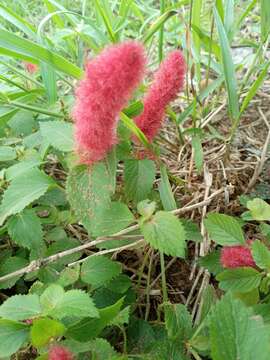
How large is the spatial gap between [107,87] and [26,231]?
0.39 m

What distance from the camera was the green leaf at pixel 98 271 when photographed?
96 cm

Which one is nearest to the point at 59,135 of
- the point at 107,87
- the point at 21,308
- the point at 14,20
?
the point at 107,87

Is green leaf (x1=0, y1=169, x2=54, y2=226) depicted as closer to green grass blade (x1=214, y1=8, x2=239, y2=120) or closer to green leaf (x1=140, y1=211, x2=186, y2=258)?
green leaf (x1=140, y1=211, x2=186, y2=258)

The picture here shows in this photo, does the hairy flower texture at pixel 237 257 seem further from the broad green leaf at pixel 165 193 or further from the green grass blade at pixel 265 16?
the green grass blade at pixel 265 16

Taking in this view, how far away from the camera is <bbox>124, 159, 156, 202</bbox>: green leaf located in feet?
3.26

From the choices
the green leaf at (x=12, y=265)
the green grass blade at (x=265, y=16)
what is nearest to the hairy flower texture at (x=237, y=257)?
the green leaf at (x=12, y=265)

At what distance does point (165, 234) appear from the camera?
84 cm

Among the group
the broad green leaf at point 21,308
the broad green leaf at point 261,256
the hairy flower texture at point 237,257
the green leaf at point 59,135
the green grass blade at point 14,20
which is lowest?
the hairy flower texture at point 237,257

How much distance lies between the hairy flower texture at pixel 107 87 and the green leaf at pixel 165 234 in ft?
0.59

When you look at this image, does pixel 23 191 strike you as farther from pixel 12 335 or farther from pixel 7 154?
pixel 12 335

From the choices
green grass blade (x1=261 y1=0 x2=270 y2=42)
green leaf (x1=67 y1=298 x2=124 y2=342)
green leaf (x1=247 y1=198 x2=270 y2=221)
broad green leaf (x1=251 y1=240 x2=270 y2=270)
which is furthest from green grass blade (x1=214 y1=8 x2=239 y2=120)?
green leaf (x1=67 y1=298 x2=124 y2=342)

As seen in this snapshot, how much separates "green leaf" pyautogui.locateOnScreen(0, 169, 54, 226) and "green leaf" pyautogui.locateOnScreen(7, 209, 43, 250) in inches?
1.5

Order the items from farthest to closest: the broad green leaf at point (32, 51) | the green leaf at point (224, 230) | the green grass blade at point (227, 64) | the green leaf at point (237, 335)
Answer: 1. the green grass blade at point (227, 64)
2. the broad green leaf at point (32, 51)
3. the green leaf at point (224, 230)
4. the green leaf at point (237, 335)

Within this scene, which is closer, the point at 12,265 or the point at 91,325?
the point at 91,325
